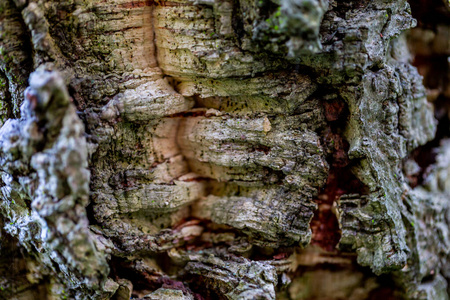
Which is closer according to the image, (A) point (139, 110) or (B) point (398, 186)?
(A) point (139, 110)

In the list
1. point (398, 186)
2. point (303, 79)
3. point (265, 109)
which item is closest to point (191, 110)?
point (265, 109)

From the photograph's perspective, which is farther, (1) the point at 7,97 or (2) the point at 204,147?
(2) the point at 204,147

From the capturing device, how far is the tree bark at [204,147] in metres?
2.78

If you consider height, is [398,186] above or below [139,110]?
below

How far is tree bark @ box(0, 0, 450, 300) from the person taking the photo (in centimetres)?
278

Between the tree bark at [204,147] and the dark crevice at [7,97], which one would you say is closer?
the tree bark at [204,147]

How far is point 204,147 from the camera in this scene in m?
3.49

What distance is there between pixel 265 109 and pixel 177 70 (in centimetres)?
88

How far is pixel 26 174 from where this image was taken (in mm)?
2842

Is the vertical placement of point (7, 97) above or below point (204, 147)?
above

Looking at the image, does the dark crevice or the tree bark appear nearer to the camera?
the tree bark

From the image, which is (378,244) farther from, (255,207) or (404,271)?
(255,207)

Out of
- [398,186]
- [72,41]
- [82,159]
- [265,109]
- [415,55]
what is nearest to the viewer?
[82,159]

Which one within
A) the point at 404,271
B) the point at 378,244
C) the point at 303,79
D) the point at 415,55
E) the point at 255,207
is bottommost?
the point at 404,271
